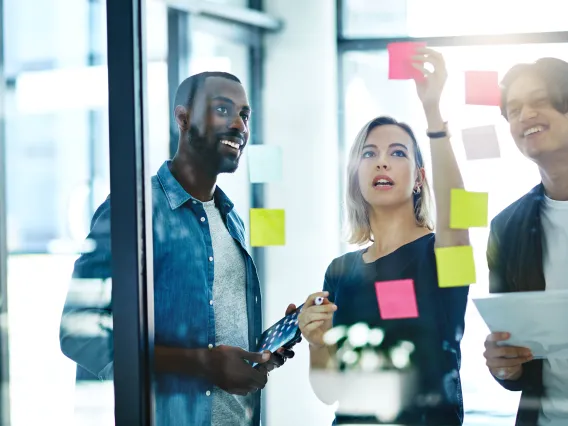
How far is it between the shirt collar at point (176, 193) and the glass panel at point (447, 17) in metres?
0.58

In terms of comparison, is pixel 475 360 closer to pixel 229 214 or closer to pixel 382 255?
pixel 382 255

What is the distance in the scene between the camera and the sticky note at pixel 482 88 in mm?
1863

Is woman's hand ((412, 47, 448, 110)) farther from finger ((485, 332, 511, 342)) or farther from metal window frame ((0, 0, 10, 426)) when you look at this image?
metal window frame ((0, 0, 10, 426))

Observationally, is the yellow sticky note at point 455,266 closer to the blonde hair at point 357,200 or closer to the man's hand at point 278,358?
the blonde hair at point 357,200

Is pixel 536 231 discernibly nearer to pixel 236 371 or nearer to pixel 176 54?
pixel 236 371

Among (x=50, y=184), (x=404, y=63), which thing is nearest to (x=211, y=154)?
(x=404, y=63)

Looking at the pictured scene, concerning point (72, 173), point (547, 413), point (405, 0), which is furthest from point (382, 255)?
point (72, 173)

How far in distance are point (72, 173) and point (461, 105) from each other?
4.33 ft

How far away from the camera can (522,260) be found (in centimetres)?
185

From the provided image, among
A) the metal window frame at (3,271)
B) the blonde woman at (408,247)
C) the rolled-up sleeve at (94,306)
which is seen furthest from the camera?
the metal window frame at (3,271)

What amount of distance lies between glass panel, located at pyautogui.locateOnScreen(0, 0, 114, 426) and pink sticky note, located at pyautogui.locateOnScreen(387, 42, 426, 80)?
981mm

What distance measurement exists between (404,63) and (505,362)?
82 cm

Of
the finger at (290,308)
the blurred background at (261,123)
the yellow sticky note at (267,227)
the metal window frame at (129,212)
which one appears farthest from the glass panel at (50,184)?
the finger at (290,308)

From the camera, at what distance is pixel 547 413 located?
184cm
